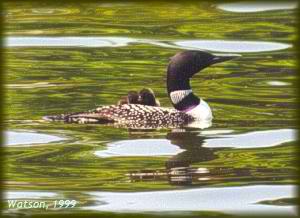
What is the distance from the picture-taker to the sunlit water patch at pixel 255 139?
33.7 ft

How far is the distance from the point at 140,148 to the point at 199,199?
1.54 metres

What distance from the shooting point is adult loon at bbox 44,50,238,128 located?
11.0 m

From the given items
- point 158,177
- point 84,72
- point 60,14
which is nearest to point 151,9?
point 60,14

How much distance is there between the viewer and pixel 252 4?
1673 cm

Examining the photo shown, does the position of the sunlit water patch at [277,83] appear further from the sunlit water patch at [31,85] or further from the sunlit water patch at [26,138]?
the sunlit water patch at [26,138]

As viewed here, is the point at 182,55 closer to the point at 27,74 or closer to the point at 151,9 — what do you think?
the point at 27,74

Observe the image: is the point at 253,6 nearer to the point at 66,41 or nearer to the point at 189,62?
the point at 66,41

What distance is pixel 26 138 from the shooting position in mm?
10414

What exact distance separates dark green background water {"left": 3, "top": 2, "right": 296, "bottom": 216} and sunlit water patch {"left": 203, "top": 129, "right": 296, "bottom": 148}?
6cm

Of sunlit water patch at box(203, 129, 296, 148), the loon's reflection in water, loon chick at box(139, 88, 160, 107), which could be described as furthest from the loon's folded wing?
the loon's reflection in water

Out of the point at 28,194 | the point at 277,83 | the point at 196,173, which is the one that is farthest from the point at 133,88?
the point at 28,194

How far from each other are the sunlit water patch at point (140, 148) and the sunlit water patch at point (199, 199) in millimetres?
1172

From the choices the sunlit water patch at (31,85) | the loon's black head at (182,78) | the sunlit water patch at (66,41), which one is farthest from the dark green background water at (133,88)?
the loon's black head at (182,78)

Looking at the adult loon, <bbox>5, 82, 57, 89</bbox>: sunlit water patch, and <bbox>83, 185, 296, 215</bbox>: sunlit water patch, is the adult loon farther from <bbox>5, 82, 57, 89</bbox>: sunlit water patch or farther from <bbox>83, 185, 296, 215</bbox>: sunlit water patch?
<bbox>83, 185, 296, 215</bbox>: sunlit water patch
